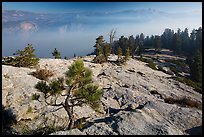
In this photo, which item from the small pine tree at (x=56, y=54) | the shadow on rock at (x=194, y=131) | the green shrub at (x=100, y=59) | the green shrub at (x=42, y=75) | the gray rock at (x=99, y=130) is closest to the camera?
the gray rock at (x=99, y=130)

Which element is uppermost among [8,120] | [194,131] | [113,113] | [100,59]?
[194,131]

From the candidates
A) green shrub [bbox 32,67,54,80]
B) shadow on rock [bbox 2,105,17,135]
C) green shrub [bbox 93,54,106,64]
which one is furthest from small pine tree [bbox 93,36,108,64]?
shadow on rock [bbox 2,105,17,135]

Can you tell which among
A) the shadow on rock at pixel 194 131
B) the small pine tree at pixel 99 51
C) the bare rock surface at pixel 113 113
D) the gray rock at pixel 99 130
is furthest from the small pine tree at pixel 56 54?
the shadow on rock at pixel 194 131

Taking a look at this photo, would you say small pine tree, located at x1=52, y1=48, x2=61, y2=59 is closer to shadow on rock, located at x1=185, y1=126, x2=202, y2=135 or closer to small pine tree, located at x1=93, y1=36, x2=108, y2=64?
small pine tree, located at x1=93, y1=36, x2=108, y2=64

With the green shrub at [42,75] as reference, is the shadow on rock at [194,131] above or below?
below

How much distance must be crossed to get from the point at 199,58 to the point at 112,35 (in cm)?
2436

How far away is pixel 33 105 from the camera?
680 inches

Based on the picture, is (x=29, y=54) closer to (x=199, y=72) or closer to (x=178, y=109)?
(x=178, y=109)

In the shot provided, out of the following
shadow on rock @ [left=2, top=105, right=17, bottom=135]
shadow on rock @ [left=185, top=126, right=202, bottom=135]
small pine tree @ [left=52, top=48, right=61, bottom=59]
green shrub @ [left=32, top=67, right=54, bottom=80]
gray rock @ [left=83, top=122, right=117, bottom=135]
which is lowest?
small pine tree @ [left=52, top=48, right=61, bottom=59]

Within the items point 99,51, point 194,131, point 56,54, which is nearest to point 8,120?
point 194,131

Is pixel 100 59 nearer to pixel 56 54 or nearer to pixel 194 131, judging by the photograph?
pixel 56 54

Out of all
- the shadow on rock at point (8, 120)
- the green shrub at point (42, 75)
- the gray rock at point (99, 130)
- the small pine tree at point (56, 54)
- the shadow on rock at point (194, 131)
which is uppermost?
the gray rock at point (99, 130)

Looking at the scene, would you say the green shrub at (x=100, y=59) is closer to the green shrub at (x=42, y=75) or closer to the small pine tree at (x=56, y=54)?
the small pine tree at (x=56, y=54)

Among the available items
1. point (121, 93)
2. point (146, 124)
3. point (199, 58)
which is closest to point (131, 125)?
point (146, 124)
